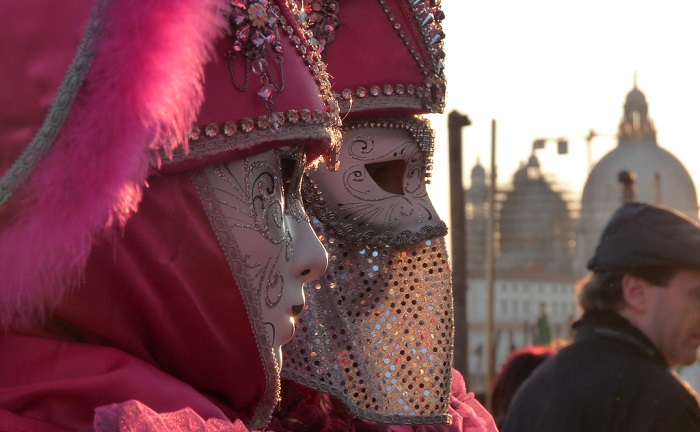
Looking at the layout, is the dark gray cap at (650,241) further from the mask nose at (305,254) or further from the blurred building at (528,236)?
the blurred building at (528,236)

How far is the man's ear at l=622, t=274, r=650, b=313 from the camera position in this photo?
4.12 metres

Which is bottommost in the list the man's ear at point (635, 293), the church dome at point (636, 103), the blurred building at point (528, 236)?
the blurred building at point (528, 236)

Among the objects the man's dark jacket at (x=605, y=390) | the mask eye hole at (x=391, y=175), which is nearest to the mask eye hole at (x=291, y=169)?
the mask eye hole at (x=391, y=175)

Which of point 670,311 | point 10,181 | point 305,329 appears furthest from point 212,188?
point 670,311

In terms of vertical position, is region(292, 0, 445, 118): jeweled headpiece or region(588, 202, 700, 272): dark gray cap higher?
region(292, 0, 445, 118): jeweled headpiece

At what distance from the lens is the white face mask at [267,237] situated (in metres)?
2.22

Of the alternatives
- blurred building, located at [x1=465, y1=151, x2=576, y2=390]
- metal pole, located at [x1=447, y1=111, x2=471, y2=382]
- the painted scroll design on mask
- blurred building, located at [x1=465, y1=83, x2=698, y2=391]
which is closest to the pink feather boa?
the painted scroll design on mask

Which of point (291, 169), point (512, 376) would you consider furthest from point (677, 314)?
point (291, 169)

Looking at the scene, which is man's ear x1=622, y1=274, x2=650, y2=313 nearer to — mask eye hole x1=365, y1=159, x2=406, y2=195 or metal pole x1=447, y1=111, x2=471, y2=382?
mask eye hole x1=365, y1=159, x2=406, y2=195

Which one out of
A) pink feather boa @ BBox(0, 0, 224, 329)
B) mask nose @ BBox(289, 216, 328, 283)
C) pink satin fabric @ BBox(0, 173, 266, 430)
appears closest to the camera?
pink feather boa @ BBox(0, 0, 224, 329)

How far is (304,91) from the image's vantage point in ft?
7.77

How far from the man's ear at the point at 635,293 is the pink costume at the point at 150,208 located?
1957mm

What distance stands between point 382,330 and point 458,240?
20.4ft

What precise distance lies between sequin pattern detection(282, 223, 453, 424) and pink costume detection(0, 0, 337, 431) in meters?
0.88
